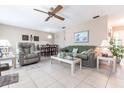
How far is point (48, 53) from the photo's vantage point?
23.2 feet

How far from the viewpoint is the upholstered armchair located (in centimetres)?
352

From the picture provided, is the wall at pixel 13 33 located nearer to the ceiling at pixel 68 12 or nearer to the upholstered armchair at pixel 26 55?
the ceiling at pixel 68 12

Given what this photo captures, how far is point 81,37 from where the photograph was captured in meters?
5.01

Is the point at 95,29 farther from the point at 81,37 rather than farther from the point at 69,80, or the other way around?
the point at 69,80

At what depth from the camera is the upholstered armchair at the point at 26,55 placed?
352 centimetres

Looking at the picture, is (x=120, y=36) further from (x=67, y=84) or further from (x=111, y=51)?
(x=67, y=84)

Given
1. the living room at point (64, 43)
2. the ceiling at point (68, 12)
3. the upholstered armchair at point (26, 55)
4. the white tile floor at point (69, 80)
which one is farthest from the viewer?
the upholstered armchair at point (26, 55)

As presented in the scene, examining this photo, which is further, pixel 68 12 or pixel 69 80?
pixel 68 12

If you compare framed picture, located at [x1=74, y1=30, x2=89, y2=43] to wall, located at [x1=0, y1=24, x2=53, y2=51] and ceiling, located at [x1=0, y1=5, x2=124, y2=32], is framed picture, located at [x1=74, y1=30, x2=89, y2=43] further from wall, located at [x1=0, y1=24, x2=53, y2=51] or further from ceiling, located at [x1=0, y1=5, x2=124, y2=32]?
wall, located at [x1=0, y1=24, x2=53, y2=51]

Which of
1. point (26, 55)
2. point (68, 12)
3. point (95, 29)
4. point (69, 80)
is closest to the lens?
point (69, 80)

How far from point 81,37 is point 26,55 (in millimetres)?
3320

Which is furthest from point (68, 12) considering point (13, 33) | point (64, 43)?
point (13, 33)

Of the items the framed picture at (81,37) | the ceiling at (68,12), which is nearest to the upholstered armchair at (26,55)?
the ceiling at (68,12)

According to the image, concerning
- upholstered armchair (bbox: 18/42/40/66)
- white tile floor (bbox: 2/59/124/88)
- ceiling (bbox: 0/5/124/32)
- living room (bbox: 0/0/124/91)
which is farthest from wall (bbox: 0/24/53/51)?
white tile floor (bbox: 2/59/124/88)
